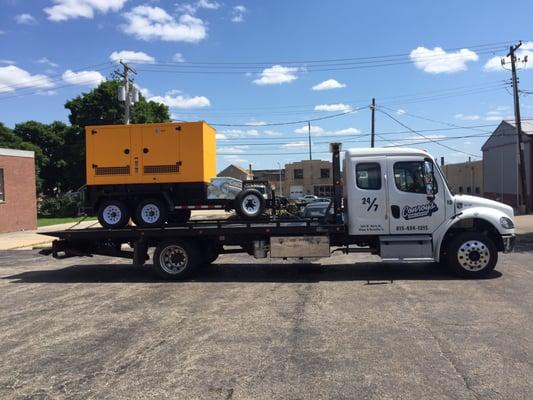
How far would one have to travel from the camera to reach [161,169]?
11.9m

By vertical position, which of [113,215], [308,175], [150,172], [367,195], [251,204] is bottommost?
[113,215]

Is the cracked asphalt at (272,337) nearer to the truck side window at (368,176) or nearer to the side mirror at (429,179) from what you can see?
the side mirror at (429,179)

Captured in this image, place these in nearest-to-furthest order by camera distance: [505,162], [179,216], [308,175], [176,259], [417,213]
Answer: [417,213]
[176,259]
[179,216]
[505,162]
[308,175]

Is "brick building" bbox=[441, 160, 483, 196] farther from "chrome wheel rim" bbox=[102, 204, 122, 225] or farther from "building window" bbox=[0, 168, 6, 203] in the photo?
"chrome wheel rim" bbox=[102, 204, 122, 225]

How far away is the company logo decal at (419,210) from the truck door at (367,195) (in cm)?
41

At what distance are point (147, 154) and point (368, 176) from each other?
481cm

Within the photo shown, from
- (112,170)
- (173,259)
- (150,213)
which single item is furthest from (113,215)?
(173,259)

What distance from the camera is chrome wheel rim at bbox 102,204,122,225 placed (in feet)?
39.7

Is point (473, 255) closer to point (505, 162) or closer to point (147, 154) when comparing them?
point (147, 154)

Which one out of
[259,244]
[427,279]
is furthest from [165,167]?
[427,279]

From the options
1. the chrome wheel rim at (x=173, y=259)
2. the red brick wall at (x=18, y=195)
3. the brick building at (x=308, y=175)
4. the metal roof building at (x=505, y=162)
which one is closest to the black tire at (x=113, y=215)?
the chrome wheel rim at (x=173, y=259)

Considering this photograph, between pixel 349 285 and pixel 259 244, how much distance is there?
2175 mm

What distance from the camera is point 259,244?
1136 cm

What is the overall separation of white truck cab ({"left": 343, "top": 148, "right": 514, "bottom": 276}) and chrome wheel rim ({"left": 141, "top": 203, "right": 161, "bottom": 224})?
166 inches
